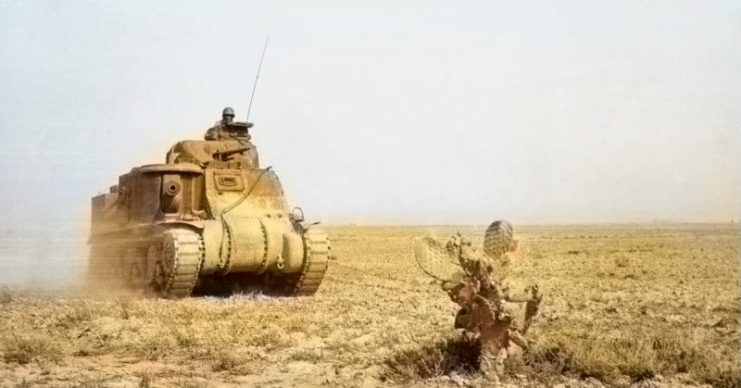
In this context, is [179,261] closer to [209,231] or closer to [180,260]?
[180,260]

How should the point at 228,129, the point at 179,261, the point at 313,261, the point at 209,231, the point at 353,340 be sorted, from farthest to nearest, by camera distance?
the point at 228,129, the point at 313,261, the point at 209,231, the point at 179,261, the point at 353,340

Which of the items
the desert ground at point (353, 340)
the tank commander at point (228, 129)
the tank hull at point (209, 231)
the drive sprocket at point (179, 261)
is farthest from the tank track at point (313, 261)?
the tank commander at point (228, 129)

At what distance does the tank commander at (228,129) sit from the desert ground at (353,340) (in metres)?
3.20

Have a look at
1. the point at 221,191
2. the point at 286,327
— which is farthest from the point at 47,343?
the point at 221,191

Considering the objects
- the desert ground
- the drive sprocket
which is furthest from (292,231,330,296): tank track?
the drive sprocket

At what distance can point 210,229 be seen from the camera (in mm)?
11953

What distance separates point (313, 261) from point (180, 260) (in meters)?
2.25

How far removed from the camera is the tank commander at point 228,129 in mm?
14398

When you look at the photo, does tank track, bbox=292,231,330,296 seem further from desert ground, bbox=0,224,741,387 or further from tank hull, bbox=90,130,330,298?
desert ground, bbox=0,224,741,387

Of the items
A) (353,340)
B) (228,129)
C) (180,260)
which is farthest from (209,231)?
(353,340)

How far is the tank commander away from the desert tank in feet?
0.06

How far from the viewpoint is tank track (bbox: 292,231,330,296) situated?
12594mm

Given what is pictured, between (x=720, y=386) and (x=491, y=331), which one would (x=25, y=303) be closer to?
(x=491, y=331)

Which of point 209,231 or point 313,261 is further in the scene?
point 313,261
